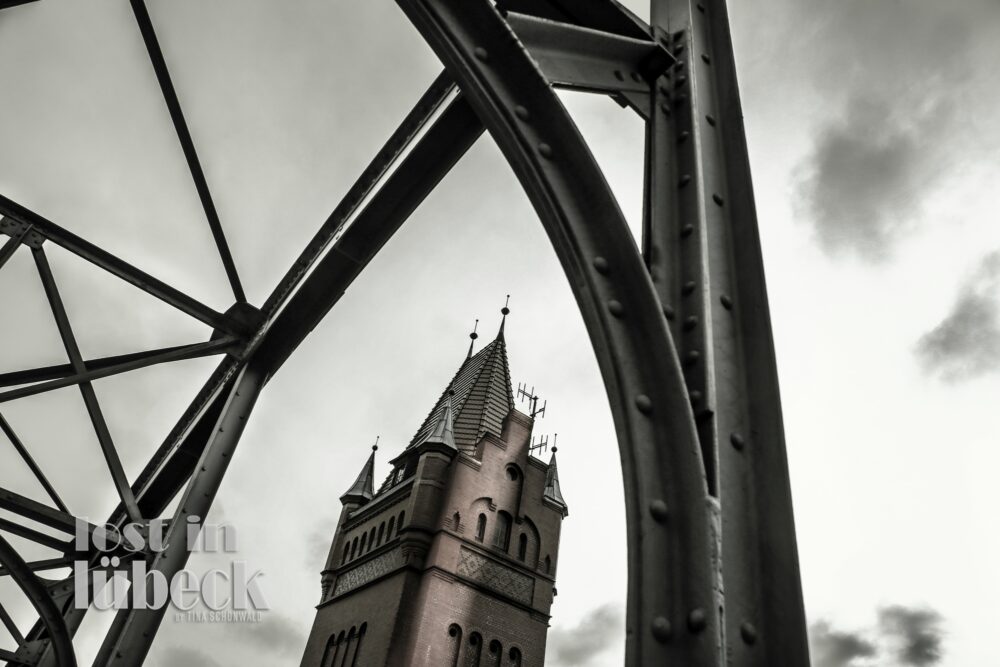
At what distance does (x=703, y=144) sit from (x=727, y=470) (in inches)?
35.7

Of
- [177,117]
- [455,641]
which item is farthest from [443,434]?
[177,117]

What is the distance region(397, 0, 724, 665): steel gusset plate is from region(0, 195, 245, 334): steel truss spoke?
3.67 metres

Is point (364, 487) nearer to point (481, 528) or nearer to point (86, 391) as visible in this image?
point (481, 528)

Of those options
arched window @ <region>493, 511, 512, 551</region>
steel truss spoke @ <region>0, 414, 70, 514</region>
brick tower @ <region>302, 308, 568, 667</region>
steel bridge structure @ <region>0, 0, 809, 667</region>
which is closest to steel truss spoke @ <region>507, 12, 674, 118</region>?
steel bridge structure @ <region>0, 0, 809, 667</region>

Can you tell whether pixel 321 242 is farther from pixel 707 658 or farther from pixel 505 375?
pixel 505 375

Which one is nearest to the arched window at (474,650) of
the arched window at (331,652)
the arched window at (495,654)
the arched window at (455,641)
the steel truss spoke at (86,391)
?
the arched window at (455,641)

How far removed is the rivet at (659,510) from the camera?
1032 millimetres

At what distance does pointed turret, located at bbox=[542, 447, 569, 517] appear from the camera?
101 ft

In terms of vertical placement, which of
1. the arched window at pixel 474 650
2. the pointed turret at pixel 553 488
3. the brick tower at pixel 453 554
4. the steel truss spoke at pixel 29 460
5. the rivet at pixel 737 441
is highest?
the pointed turret at pixel 553 488

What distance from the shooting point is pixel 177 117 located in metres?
3.89

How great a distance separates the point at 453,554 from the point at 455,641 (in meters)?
3.22

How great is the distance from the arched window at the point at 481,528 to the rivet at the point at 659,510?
1074 inches

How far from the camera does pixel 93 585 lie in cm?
427

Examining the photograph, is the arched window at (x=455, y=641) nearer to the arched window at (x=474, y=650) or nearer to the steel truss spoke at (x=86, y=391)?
the arched window at (x=474, y=650)
